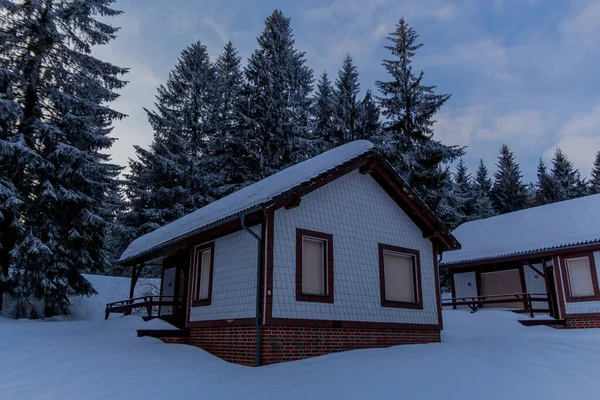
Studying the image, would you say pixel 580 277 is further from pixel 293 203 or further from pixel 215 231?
pixel 215 231

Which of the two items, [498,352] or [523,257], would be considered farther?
[523,257]

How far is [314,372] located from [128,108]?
18767 mm

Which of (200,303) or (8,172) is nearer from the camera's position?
(200,303)

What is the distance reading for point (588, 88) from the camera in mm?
14734

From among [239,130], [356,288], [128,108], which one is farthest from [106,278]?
[356,288]

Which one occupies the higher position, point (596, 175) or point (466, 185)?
point (596, 175)

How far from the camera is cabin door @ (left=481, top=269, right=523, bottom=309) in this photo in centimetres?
1867

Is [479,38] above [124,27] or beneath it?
beneath

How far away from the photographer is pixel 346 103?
33031 millimetres

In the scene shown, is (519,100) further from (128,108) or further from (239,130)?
(128,108)

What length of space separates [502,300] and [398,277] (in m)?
8.06

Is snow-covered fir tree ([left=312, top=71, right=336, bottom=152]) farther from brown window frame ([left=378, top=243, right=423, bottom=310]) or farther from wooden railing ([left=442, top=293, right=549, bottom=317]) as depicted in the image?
brown window frame ([left=378, top=243, right=423, bottom=310])

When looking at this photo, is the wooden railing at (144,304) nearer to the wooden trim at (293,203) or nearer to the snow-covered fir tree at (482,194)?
the wooden trim at (293,203)

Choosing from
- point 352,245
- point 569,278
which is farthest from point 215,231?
point 569,278
